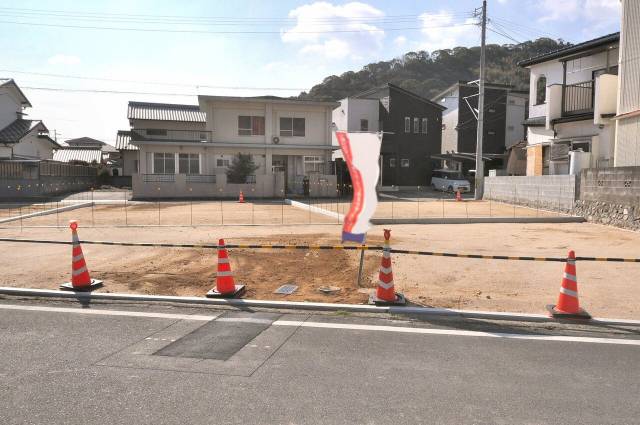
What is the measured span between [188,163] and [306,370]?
30597 mm

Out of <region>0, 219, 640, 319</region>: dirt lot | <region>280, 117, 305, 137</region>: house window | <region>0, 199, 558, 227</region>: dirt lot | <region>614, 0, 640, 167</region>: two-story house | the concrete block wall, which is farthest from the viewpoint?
<region>280, 117, 305, 137</region>: house window

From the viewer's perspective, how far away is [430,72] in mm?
76312

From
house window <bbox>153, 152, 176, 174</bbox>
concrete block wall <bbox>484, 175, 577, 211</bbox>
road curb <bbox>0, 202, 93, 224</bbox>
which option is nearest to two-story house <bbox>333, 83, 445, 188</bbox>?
concrete block wall <bbox>484, 175, 577, 211</bbox>

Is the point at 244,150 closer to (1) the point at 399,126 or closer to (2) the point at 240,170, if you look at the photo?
(2) the point at 240,170

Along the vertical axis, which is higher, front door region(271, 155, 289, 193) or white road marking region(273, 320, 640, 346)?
front door region(271, 155, 289, 193)

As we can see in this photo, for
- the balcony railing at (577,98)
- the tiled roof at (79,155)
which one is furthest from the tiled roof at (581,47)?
the tiled roof at (79,155)

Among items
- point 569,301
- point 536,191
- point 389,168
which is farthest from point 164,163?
point 569,301

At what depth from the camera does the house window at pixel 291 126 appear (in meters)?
34.7

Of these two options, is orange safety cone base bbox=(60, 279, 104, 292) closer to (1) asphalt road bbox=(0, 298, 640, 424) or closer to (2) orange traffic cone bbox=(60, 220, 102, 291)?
(2) orange traffic cone bbox=(60, 220, 102, 291)

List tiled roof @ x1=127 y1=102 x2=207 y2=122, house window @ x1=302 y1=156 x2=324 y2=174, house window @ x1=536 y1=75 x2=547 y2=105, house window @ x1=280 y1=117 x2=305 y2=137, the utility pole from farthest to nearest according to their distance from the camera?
tiled roof @ x1=127 y1=102 x2=207 y2=122, house window @ x1=302 y1=156 x2=324 y2=174, house window @ x1=280 y1=117 x2=305 y2=137, the utility pole, house window @ x1=536 y1=75 x2=547 y2=105

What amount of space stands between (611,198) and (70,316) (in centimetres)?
1675

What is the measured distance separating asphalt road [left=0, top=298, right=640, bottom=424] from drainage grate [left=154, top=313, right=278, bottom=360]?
23mm

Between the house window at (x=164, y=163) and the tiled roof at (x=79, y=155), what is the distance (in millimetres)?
25705

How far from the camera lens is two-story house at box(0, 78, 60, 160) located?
34.2 metres
